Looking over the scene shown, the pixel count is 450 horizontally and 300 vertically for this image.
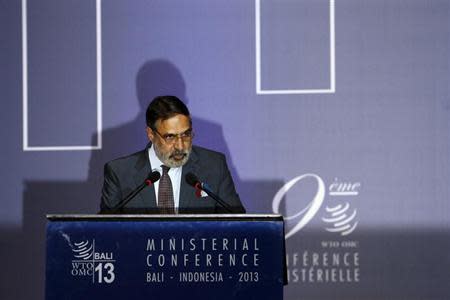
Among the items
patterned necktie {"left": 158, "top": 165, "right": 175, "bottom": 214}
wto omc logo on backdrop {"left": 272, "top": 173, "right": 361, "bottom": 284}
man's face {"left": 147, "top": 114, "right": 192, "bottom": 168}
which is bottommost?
wto omc logo on backdrop {"left": 272, "top": 173, "right": 361, "bottom": 284}

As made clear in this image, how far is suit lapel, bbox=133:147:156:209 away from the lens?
345cm

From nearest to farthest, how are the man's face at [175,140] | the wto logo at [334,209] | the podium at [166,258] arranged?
the podium at [166,258]
the man's face at [175,140]
the wto logo at [334,209]

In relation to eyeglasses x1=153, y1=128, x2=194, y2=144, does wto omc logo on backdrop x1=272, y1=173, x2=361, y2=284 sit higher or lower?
lower

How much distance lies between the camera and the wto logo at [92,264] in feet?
8.48

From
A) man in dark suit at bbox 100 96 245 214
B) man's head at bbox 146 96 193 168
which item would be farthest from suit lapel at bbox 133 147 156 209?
man's head at bbox 146 96 193 168

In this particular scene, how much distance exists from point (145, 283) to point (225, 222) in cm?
32

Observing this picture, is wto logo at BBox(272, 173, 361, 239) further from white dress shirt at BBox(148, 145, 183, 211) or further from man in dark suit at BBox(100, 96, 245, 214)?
white dress shirt at BBox(148, 145, 183, 211)

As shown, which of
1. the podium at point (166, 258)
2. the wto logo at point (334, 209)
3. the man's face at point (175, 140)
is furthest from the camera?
the wto logo at point (334, 209)

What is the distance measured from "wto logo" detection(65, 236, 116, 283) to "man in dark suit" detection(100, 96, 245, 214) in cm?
74

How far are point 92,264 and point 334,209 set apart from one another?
7.11ft

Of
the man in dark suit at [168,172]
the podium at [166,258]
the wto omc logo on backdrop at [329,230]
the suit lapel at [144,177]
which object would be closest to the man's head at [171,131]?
the man in dark suit at [168,172]

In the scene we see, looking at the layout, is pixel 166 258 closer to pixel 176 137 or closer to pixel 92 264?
pixel 92 264

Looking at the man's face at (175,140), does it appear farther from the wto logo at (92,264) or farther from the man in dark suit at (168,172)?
the wto logo at (92,264)

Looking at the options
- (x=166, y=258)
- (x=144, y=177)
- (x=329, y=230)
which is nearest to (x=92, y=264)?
(x=166, y=258)
